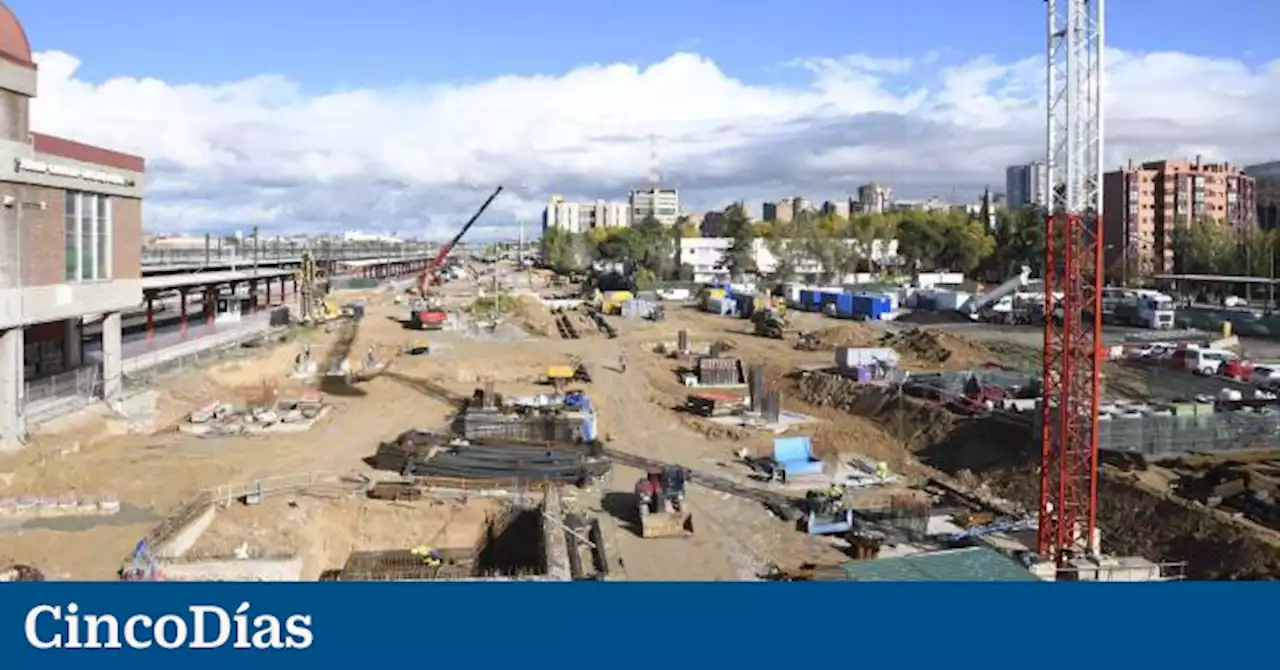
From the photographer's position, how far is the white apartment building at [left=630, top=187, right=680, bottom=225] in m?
164

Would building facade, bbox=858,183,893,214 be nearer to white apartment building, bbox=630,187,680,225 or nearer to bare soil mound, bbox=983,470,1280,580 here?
white apartment building, bbox=630,187,680,225

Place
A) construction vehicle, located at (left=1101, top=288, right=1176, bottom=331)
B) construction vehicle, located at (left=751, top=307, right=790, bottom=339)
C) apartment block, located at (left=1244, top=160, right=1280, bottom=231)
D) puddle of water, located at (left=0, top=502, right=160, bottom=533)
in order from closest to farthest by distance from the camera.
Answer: puddle of water, located at (left=0, top=502, right=160, bottom=533) → construction vehicle, located at (left=751, top=307, right=790, bottom=339) → construction vehicle, located at (left=1101, top=288, right=1176, bottom=331) → apartment block, located at (left=1244, top=160, right=1280, bottom=231)

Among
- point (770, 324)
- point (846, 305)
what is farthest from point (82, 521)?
point (846, 305)

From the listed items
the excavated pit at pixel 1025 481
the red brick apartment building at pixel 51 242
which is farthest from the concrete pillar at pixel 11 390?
the excavated pit at pixel 1025 481

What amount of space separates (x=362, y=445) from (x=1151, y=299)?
3415 cm

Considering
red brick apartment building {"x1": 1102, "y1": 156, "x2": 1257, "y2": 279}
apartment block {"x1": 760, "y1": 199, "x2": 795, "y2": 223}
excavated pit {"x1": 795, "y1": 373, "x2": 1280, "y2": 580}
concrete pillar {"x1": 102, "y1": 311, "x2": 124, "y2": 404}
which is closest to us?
excavated pit {"x1": 795, "y1": 373, "x2": 1280, "y2": 580}

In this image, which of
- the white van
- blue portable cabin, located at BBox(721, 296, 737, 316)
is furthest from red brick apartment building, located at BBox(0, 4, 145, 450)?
blue portable cabin, located at BBox(721, 296, 737, 316)

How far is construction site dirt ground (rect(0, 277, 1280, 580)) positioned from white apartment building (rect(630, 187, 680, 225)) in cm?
13202

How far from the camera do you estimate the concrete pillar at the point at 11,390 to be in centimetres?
1656

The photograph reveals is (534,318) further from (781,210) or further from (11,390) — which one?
(781,210)

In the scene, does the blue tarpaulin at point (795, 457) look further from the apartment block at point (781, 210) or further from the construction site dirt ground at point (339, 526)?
the apartment block at point (781, 210)

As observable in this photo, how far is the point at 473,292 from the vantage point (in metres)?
69.8

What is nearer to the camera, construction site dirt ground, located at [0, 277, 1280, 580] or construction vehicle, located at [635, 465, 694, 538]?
construction site dirt ground, located at [0, 277, 1280, 580]

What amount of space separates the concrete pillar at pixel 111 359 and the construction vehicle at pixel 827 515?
14.3m
